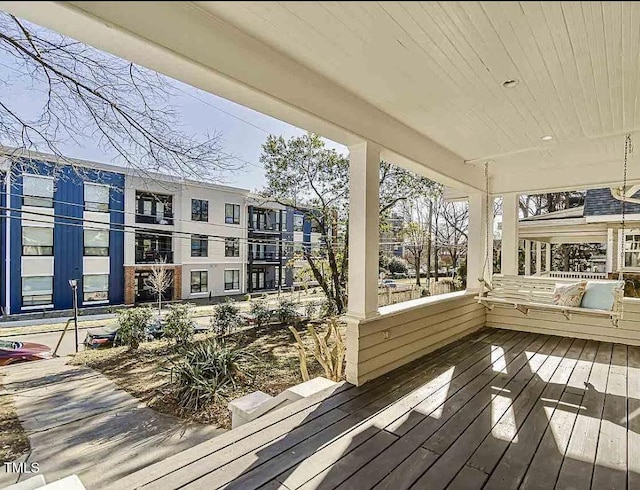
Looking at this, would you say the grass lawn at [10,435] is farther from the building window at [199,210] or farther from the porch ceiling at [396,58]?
the building window at [199,210]

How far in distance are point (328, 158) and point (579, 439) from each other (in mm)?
8437

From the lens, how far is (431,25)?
187cm

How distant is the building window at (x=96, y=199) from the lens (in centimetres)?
1025

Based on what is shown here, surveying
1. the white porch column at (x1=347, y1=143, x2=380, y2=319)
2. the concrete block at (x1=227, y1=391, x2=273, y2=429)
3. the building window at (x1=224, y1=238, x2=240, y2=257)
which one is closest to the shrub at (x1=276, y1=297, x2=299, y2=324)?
the concrete block at (x1=227, y1=391, x2=273, y2=429)

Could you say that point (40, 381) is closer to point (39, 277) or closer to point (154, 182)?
point (154, 182)

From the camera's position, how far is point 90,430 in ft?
14.8

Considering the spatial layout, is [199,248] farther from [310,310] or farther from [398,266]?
[398,266]

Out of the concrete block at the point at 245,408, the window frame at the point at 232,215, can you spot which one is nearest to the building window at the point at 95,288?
the window frame at the point at 232,215

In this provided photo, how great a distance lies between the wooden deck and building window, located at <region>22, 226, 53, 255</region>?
1220 cm

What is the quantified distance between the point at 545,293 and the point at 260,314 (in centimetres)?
712

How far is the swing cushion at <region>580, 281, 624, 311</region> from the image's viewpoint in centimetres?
408

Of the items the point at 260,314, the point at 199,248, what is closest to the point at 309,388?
the point at 260,314

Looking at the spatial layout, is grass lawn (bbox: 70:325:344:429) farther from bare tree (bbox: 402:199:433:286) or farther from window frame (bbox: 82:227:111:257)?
bare tree (bbox: 402:199:433:286)

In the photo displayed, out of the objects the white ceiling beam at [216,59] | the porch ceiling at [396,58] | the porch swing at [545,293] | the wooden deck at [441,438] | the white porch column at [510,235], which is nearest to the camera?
the white ceiling beam at [216,59]
